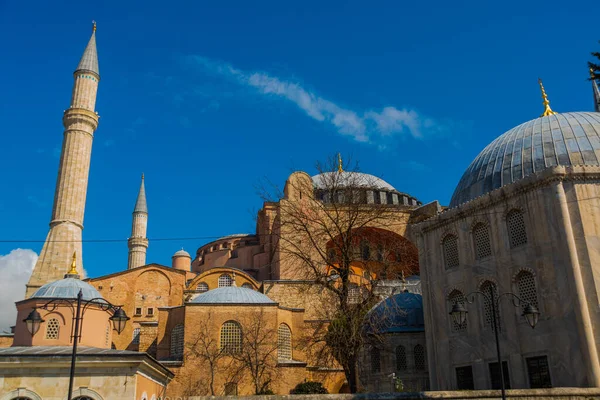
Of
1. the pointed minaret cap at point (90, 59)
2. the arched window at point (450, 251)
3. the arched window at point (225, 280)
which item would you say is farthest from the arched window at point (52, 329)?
the pointed minaret cap at point (90, 59)

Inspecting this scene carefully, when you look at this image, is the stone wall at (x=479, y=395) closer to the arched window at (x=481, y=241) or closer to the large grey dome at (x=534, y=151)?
the arched window at (x=481, y=241)

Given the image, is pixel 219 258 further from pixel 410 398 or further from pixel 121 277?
pixel 410 398

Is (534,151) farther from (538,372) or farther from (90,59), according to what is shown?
(90,59)

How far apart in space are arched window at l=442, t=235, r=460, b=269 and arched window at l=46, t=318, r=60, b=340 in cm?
1327

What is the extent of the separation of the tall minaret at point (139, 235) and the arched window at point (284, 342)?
93.6 ft

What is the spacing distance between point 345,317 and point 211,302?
36.1 ft

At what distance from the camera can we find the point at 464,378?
19.5m

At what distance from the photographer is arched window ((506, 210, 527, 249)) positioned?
18625 mm

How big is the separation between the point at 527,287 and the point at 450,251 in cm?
344

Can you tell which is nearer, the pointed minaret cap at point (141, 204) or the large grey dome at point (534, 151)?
the large grey dome at point (534, 151)

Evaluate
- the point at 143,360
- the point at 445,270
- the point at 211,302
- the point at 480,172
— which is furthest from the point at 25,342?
the point at 480,172

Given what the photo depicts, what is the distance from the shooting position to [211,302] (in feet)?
88.9

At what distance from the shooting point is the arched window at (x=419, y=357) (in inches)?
936

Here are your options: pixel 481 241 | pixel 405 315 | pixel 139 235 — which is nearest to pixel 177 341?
pixel 405 315
